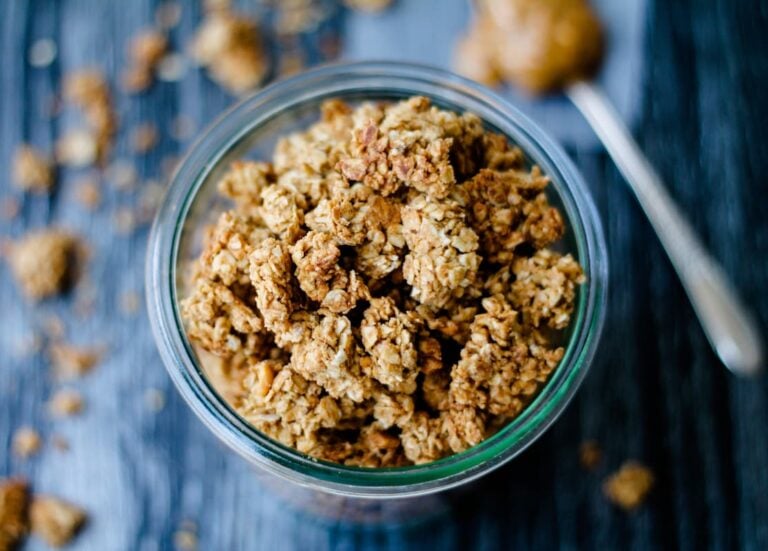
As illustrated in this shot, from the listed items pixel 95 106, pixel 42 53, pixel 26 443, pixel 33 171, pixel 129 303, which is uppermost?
pixel 42 53

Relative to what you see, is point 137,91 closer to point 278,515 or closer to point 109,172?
point 109,172

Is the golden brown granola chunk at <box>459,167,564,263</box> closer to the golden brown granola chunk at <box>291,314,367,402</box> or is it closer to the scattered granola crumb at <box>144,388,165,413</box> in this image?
the golden brown granola chunk at <box>291,314,367,402</box>

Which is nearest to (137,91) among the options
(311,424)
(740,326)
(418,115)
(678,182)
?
(418,115)

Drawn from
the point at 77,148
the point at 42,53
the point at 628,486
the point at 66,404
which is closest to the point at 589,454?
the point at 628,486

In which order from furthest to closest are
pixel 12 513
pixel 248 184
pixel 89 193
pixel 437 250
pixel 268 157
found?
1. pixel 89 193
2. pixel 12 513
3. pixel 268 157
4. pixel 248 184
5. pixel 437 250

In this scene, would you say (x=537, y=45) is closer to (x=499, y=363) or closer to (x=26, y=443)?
(x=499, y=363)

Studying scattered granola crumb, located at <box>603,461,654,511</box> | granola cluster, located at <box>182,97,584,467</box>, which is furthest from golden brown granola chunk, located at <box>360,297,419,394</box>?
scattered granola crumb, located at <box>603,461,654,511</box>

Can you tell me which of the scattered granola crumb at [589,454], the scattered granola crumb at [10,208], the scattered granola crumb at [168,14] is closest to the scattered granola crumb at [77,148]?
the scattered granola crumb at [10,208]

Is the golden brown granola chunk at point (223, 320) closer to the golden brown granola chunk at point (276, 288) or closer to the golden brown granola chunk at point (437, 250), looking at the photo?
the golden brown granola chunk at point (276, 288)

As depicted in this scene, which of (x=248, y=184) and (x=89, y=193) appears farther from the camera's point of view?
(x=89, y=193)
